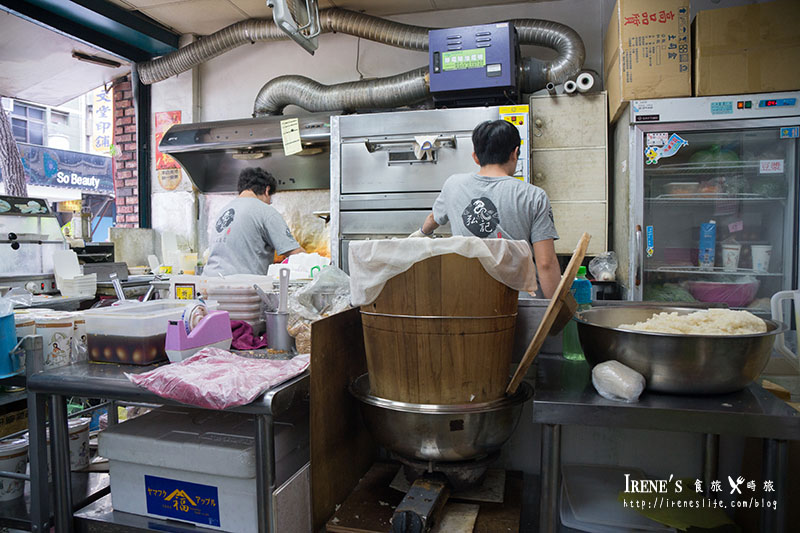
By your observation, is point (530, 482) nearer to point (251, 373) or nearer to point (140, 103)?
point (251, 373)

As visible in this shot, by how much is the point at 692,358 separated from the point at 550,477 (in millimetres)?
420

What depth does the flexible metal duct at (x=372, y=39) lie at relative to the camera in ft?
11.5

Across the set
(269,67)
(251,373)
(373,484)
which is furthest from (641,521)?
(269,67)

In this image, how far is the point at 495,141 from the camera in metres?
2.20

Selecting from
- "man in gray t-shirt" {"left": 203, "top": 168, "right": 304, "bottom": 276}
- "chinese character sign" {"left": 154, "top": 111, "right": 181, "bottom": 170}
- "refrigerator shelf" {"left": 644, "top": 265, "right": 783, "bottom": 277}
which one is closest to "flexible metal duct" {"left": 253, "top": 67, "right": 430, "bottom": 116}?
"chinese character sign" {"left": 154, "top": 111, "right": 181, "bottom": 170}

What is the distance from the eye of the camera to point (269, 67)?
15.4 ft

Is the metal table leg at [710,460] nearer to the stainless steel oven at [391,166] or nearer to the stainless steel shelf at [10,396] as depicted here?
the stainless steel oven at [391,166]

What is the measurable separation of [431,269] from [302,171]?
140 inches

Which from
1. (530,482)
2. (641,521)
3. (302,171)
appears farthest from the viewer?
(302,171)

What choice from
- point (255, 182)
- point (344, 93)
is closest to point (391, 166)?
point (344, 93)

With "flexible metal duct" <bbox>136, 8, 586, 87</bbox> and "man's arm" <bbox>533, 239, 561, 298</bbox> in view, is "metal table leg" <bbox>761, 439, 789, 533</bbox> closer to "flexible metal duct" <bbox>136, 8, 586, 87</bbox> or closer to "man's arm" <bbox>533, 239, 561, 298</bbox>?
"man's arm" <bbox>533, 239, 561, 298</bbox>

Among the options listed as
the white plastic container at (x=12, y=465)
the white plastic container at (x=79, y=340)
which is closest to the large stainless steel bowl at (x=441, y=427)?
the white plastic container at (x=79, y=340)

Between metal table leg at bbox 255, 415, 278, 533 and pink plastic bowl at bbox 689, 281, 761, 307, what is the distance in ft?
9.97

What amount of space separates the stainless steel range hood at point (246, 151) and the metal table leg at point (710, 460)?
10.3 feet
